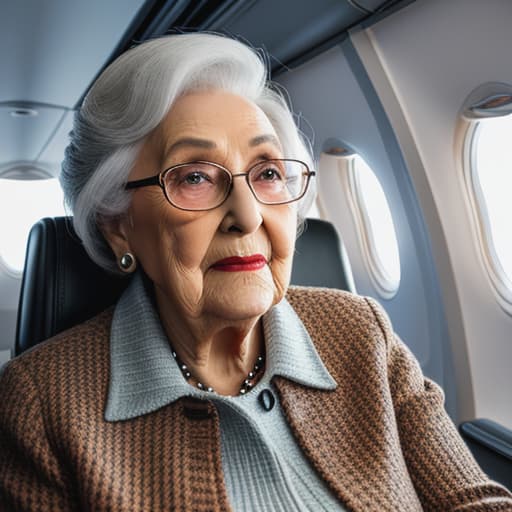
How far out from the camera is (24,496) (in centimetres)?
119

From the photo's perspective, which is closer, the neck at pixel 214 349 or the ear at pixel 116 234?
the neck at pixel 214 349

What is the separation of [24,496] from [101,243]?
0.61 m

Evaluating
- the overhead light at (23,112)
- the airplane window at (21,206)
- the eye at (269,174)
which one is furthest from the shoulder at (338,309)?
the airplane window at (21,206)

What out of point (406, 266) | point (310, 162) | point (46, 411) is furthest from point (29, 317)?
point (406, 266)

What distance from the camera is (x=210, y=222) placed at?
Answer: 128cm

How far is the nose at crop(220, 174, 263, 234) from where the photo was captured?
1.26 meters

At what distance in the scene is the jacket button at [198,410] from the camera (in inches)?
49.4

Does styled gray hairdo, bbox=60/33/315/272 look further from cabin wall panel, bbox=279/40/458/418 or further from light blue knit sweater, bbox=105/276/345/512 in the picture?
cabin wall panel, bbox=279/40/458/418

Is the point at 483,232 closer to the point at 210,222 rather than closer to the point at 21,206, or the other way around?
the point at 210,222

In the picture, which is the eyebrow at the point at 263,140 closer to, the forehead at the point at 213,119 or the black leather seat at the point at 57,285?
the forehead at the point at 213,119

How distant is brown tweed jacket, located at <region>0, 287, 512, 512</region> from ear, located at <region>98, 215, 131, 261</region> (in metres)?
0.18

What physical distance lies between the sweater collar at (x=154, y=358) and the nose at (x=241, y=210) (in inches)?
11.8

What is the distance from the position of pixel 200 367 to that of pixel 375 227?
276cm

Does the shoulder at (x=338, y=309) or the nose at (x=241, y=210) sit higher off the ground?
the nose at (x=241, y=210)
